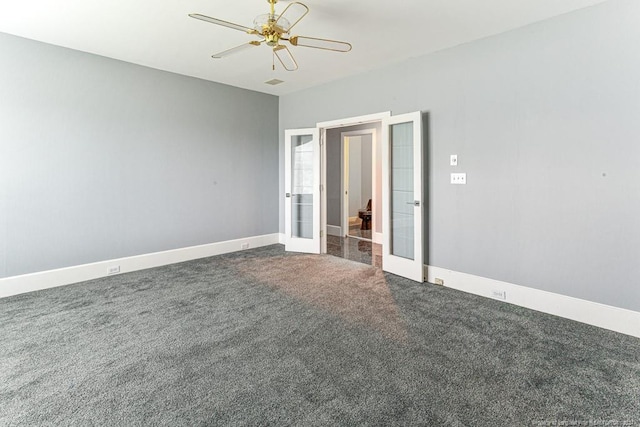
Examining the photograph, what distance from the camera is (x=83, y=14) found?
10.2ft

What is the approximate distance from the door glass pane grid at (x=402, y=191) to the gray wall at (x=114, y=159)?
273 centimetres

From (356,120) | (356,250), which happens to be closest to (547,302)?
(356,250)

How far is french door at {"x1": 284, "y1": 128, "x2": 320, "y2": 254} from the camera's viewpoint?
5.70 m

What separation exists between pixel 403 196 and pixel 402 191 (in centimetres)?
7

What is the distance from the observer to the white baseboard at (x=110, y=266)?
3742 mm

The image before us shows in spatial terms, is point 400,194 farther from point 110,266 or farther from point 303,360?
point 110,266

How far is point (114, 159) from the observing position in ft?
14.5

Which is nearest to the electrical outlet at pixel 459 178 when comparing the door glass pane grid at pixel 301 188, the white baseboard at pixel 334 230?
the door glass pane grid at pixel 301 188

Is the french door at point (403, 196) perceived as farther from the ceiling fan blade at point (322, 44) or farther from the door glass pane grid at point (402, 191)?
the ceiling fan blade at point (322, 44)

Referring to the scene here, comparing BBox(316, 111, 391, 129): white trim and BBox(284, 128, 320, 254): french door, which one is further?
BBox(284, 128, 320, 254): french door

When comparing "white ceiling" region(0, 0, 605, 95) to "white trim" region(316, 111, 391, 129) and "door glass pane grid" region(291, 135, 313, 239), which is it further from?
"door glass pane grid" region(291, 135, 313, 239)

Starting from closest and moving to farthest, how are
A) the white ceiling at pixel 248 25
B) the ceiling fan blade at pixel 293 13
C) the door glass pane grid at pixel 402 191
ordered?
the ceiling fan blade at pixel 293 13
the white ceiling at pixel 248 25
the door glass pane grid at pixel 402 191

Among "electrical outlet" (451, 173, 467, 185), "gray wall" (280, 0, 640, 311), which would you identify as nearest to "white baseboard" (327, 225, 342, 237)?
"gray wall" (280, 0, 640, 311)

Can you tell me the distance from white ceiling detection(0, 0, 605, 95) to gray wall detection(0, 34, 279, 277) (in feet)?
1.36
